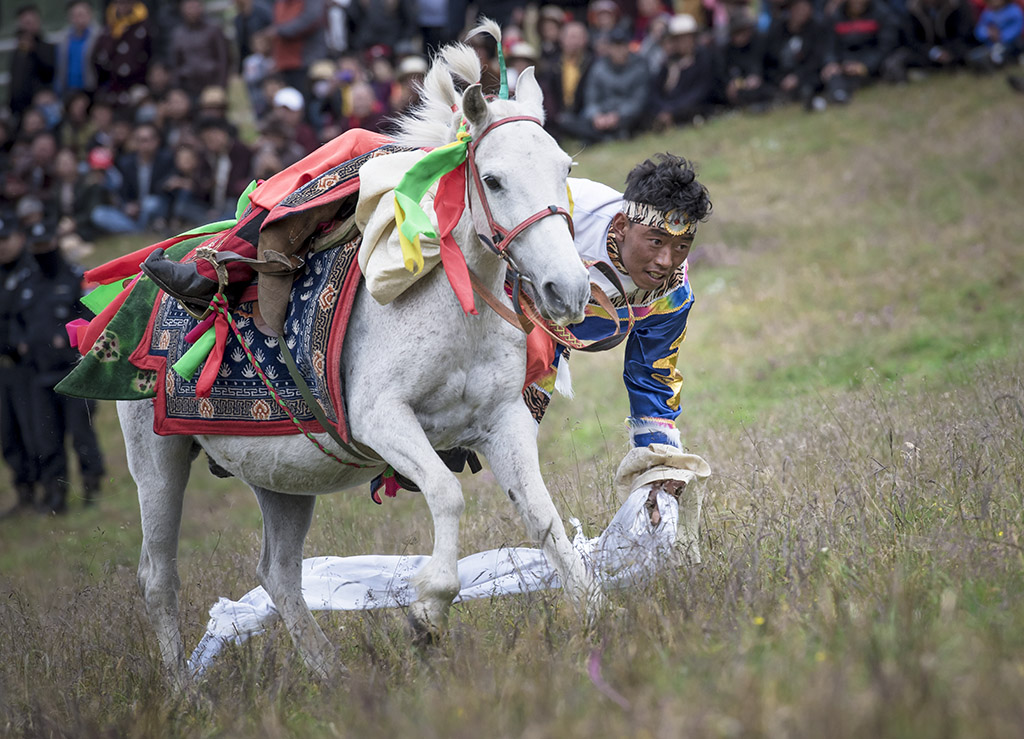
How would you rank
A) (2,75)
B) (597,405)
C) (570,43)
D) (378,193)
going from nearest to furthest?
(378,193), (597,405), (570,43), (2,75)

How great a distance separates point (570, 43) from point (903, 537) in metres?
14.2

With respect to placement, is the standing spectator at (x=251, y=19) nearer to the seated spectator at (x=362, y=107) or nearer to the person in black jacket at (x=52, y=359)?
the seated spectator at (x=362, y=107)

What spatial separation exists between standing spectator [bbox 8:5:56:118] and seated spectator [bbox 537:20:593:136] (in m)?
9.61

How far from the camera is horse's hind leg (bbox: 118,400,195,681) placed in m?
5.25

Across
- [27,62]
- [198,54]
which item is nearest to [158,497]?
[198,54]

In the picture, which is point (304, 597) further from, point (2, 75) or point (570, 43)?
point (2, 75)

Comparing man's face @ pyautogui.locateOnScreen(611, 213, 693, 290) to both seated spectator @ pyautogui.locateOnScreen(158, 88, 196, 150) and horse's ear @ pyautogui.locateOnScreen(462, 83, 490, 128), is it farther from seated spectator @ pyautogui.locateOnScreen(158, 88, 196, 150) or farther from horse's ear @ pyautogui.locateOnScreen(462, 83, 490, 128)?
seated spectator @ pyautogui.locateOnScreen(158, 88, 196, 150)

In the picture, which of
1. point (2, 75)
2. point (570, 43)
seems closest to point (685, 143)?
point (570, 43)

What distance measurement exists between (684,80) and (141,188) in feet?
28.5

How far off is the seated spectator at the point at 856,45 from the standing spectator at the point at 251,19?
10.2 meters

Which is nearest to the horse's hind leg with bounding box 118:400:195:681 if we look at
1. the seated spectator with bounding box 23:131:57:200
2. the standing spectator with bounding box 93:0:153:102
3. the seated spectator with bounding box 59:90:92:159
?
the seated spectator with bounding box 23:131:57:200

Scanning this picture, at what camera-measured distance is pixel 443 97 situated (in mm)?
4133

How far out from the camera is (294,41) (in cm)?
1786

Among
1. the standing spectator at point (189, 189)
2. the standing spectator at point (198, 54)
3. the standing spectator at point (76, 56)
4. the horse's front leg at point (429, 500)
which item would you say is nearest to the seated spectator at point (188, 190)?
the standing spectator at point (189, 189)
